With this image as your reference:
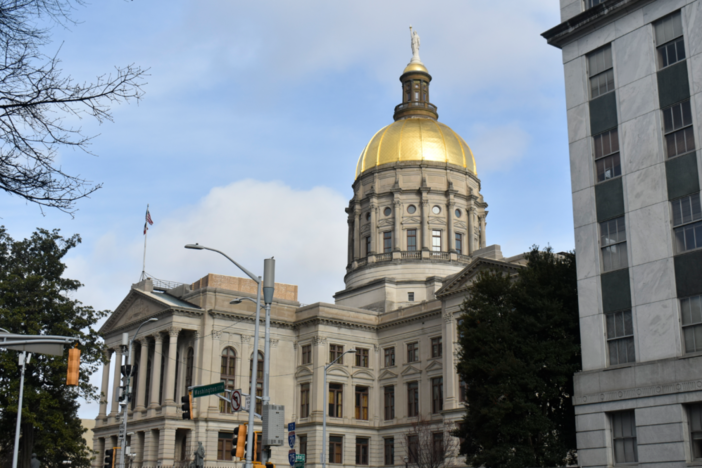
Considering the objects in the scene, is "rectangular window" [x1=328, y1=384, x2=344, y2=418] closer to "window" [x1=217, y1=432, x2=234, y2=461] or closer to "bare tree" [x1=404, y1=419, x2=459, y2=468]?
"bare tree" [x1=404, y1=419, x2=459, y2=468]

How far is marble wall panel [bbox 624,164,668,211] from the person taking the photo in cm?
3061

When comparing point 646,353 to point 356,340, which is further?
point 356,340

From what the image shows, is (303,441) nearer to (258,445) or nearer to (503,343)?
(503,343)

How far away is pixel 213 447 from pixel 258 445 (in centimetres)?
4764

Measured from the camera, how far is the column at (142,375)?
3108 inches

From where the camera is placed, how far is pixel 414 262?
90.7 m

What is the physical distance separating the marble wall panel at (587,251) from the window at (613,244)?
0.90ft

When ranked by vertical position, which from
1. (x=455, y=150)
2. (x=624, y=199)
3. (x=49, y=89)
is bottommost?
(x=49, y=89)

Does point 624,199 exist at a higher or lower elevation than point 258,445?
higher

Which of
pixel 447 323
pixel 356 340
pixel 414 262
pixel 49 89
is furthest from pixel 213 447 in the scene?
pixel 49 89

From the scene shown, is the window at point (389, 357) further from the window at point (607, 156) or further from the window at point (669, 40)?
the window at point (669, 40)

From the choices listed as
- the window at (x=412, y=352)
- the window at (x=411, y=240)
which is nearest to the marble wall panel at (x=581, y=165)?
the window at (x=412, y=352)

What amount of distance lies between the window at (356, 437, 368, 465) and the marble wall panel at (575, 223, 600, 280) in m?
50.5

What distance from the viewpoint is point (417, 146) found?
97062 mm
